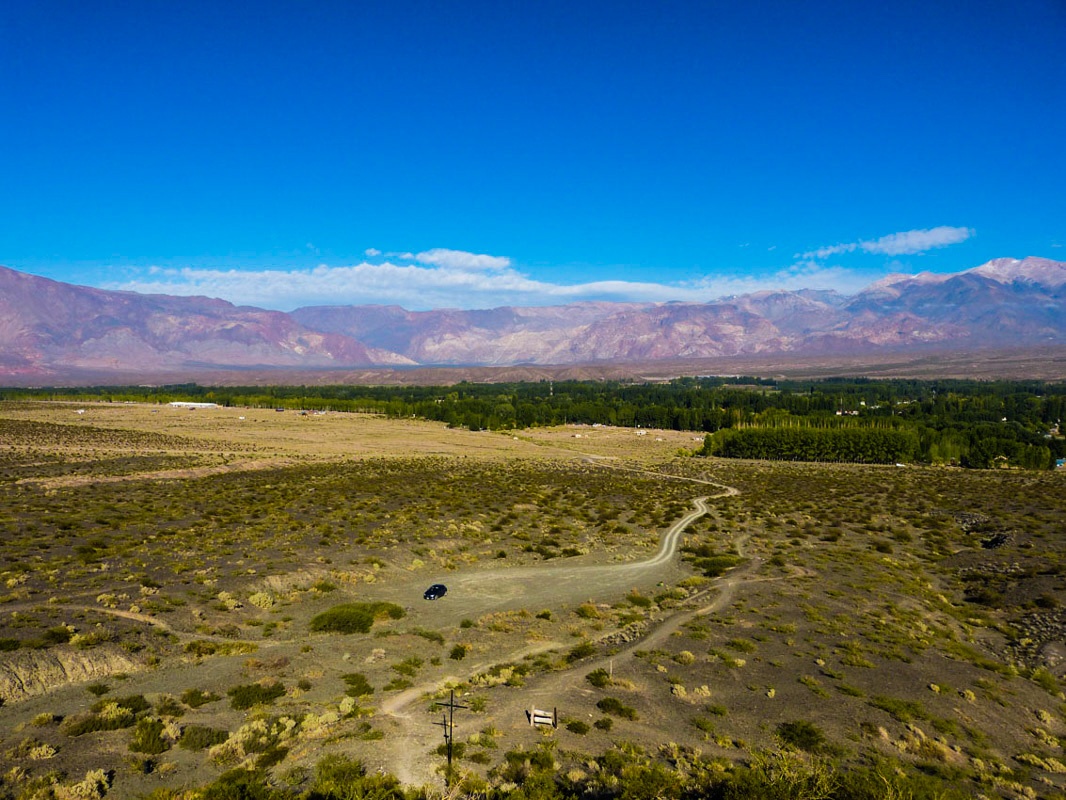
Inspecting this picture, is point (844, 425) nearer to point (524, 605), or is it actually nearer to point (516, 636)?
point (524, 605)

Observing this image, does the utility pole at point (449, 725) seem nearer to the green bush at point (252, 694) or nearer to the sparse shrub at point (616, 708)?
the sparse shrub at point (616, 708)

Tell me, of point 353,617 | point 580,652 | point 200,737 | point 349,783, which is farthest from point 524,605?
point 200,737

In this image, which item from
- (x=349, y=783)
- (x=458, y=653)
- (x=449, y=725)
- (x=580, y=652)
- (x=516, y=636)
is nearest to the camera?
(x=349, y=783)

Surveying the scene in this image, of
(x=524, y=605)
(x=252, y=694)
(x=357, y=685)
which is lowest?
(x=524, y=605)

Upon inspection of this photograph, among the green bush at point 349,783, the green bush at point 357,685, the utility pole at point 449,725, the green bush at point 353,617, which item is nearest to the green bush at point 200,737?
the green bush at point 349,783

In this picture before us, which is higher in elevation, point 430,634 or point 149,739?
point 149,739

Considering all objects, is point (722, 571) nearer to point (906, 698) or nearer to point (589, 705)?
point (906, 698)

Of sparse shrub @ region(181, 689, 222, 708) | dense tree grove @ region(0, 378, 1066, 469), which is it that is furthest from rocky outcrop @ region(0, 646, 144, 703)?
dense tree grove @ region(0, 378, 1066, 469)
